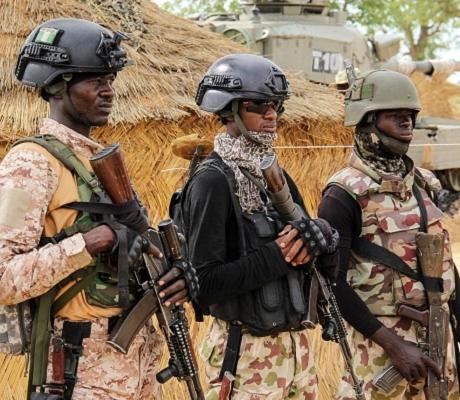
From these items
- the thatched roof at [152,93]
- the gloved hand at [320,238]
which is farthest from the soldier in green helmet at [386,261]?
the thatched roof at [152,93]

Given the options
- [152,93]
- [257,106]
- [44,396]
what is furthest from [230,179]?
[152,93]

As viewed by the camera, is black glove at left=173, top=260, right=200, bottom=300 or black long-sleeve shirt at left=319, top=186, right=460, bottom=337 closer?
black glove at left=173, top=260, right=200, bottom=300

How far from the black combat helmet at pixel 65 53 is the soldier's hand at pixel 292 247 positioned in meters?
0.91

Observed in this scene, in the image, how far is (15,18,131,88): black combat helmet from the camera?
10.8 ft

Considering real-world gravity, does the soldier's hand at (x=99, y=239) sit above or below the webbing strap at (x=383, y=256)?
above

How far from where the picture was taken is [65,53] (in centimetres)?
329

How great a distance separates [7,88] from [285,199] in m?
2.56

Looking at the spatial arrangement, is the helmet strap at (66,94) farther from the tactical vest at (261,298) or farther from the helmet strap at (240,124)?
the helmet strap at (240,124)

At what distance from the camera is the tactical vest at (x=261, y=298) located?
3.84 metres

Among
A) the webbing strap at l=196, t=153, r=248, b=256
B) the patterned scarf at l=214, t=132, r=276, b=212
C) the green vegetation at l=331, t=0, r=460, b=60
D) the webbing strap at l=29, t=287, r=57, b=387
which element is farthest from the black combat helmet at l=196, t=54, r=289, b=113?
the green vegetation at l=331, t=0, r=460, b=60

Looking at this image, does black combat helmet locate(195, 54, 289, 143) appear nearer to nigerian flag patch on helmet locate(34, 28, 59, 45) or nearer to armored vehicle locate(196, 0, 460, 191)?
nigerian flag patch on helmet locate(34, 28, 59, 45)

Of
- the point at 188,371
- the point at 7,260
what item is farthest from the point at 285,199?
the point at 7,260

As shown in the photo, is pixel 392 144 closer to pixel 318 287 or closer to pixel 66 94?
pixel 318 287

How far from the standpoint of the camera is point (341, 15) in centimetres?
1275
